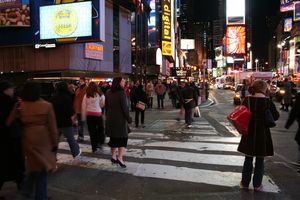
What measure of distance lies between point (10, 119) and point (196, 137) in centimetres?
771

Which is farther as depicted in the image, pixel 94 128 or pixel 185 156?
pixel 94 128

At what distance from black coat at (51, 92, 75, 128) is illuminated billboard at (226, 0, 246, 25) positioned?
91.4 m

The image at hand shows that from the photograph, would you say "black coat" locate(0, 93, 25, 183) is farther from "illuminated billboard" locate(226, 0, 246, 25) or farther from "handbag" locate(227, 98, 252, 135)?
"illuminated billboard" locate(226, 0, 246, 25)

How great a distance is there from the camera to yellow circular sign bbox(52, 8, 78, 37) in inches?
1249

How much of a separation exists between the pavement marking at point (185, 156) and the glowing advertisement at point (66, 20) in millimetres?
22208

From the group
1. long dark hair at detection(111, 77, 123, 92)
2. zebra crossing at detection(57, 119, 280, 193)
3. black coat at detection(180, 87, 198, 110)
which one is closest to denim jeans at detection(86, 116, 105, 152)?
zebra crossing at detection(57, 119, 280, 193)

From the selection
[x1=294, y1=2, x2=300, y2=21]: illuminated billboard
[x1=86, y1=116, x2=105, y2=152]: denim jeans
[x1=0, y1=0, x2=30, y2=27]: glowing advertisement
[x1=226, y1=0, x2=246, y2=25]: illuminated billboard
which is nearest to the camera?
[x1=86, y1=116, x2=105, y2=152]: denim jeans

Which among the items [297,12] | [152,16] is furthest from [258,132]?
[152,16]

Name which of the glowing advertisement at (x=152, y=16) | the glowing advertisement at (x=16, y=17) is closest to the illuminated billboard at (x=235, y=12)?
the glowing advertisement at (x=152, y=16)

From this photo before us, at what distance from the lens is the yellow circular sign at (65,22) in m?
31.7

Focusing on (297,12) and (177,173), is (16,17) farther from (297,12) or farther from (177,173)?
(297,12)

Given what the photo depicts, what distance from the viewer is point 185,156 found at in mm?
9625

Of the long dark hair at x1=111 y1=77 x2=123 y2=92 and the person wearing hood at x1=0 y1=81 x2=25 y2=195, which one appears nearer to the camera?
the person wearing hood at x1=0 y1=81 x2=25 y2=195

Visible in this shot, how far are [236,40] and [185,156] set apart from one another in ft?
285
